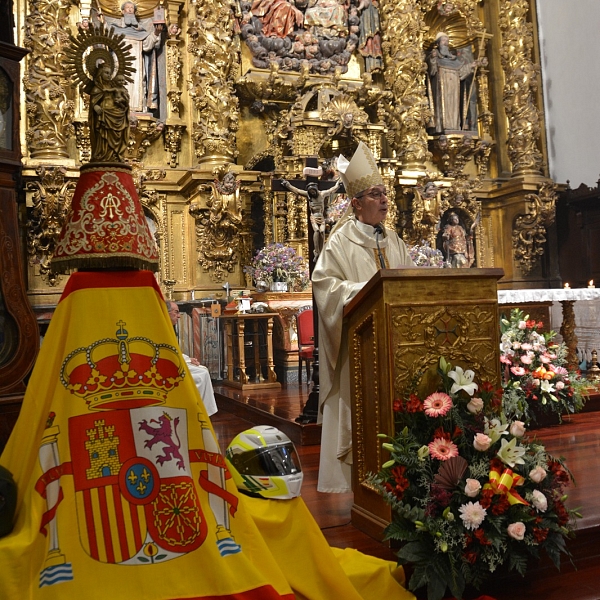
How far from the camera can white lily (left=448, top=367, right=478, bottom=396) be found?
9.44 feet

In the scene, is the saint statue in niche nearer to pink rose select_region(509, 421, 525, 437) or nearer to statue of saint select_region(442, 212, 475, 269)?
statue of saint select_region(442, 212, 475, 269)

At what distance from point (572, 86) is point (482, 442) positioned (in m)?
11.2

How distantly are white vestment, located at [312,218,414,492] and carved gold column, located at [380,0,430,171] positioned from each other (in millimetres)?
8130

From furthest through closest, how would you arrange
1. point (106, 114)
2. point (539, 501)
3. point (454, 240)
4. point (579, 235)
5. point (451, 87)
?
point (451, 87) → point (454, 240) → point (579, 235) → point (539, 501) → point (106, 114)

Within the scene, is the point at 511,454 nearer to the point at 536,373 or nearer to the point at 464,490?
the point at 464,490

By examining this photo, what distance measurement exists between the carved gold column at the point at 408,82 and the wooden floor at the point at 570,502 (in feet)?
20.5

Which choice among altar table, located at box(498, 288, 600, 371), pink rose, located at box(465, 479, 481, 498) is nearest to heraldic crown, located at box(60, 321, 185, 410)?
pink rose, located at box(465, 479, 481, 498)

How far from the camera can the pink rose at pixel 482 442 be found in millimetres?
2719

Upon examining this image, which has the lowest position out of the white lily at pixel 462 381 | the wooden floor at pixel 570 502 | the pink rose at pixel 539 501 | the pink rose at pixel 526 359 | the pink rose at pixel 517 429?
the wooden floor at pixel 570 502

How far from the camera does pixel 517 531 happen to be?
2.55 metres

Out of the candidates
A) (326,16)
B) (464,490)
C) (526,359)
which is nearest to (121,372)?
(464,490)

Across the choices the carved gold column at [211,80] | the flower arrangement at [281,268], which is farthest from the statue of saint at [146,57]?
the flower arrangement at [281,268]

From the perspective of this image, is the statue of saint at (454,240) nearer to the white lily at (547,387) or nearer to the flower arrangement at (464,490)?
the white lily at (547,387)

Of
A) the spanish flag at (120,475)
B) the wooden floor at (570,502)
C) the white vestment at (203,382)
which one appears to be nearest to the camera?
the spanish flag at (120,475)
